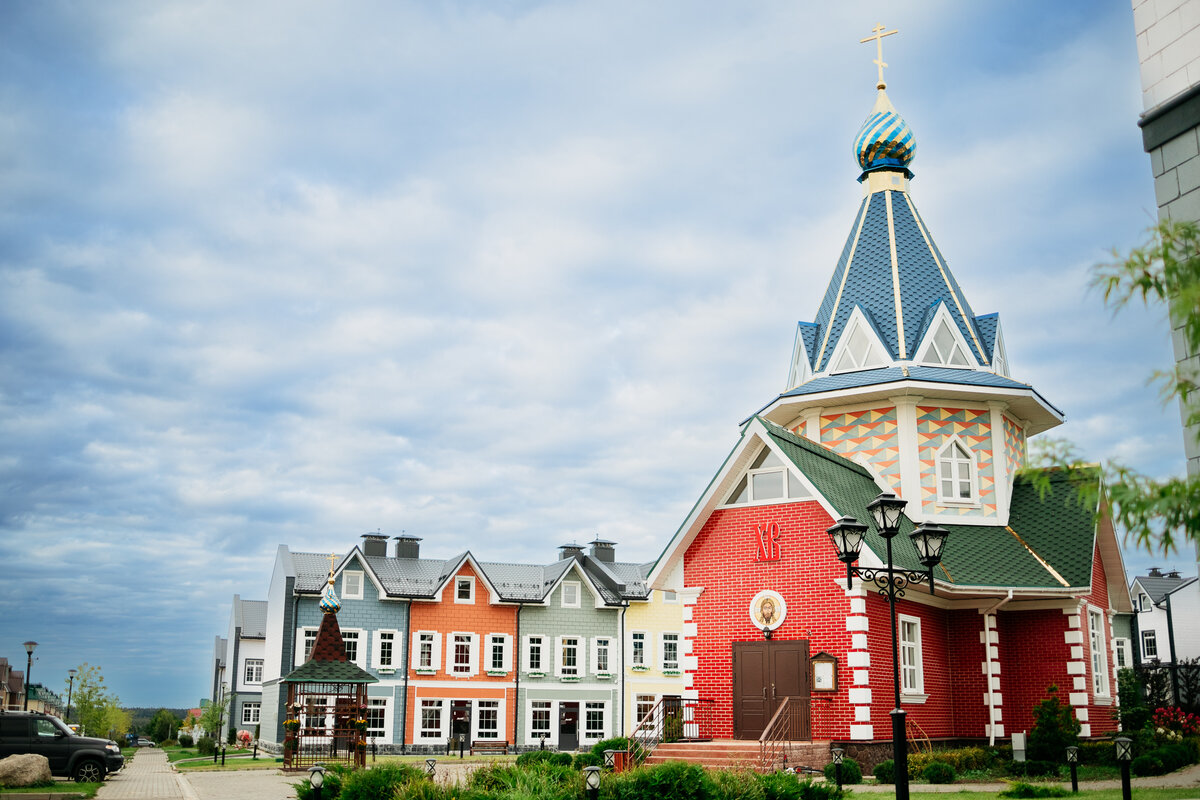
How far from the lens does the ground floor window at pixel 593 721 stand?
4269 cm

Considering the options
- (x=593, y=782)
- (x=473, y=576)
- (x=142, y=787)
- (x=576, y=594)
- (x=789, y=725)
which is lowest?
(x=142, y=787)

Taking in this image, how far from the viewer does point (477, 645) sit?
4159 cm

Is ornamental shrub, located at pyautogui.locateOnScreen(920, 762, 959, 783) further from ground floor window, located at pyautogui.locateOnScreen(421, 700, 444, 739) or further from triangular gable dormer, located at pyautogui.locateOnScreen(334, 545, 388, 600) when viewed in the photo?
triangular gable dormer, located at pyautogui.locateOnScreen(334, 545, 388, 600)

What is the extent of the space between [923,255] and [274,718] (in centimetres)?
3210

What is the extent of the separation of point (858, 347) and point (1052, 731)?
382 inches

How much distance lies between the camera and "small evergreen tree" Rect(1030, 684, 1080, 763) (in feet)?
66.5

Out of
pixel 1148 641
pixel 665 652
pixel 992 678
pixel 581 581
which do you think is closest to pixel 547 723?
pixel 665 652

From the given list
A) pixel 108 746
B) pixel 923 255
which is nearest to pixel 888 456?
pixel 923 255

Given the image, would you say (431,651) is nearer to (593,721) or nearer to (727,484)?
(593,721)

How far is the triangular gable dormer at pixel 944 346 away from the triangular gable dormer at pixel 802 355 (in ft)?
9.53

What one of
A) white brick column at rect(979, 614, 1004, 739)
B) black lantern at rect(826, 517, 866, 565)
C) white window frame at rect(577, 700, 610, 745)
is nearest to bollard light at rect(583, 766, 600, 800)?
black lantern at rect(826, 517, 866, 565)

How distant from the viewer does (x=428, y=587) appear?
4241cm

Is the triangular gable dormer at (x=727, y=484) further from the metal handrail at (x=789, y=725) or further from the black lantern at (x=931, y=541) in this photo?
the black lantern at (x=931, y=541)

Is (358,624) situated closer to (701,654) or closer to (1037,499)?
(701,654)
